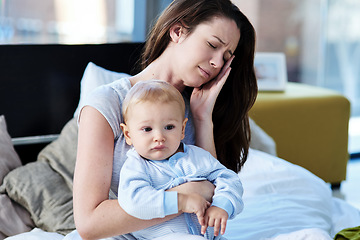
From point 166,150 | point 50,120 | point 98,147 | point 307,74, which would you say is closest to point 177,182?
point 166,150

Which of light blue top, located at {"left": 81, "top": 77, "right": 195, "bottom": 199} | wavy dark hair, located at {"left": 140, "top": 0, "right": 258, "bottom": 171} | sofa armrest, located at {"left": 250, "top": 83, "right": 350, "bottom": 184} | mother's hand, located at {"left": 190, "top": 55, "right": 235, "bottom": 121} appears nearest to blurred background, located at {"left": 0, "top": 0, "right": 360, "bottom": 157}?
sofa armrest, located at {"left": 250, "top": 83, "right": 350, "bottom": 184}

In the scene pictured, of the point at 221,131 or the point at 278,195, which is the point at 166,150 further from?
the point at 278,195

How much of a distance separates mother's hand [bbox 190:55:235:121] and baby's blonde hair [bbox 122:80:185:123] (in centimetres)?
25

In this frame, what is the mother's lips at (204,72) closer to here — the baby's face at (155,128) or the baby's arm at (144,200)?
the baby's face at (155,128)

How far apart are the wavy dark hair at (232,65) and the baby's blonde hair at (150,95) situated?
27 centimetres

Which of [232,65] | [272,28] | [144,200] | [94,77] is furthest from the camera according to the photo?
[272,28]

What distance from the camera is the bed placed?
2.10 metres

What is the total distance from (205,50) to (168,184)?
41 centimetres

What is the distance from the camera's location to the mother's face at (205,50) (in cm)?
162

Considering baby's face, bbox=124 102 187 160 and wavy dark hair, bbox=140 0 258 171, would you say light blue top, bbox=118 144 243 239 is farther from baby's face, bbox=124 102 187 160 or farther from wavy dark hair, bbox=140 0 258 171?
wavy dark hair, bbox=140 0 258 171

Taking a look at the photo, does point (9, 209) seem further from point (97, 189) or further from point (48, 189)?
point (97, 189)

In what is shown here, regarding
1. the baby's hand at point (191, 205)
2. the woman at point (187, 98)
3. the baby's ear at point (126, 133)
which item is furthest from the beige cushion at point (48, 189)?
the baby's hand at point (191, 205)

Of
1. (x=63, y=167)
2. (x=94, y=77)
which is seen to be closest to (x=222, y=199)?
(x=63, y=167)

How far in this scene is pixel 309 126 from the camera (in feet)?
11.7
